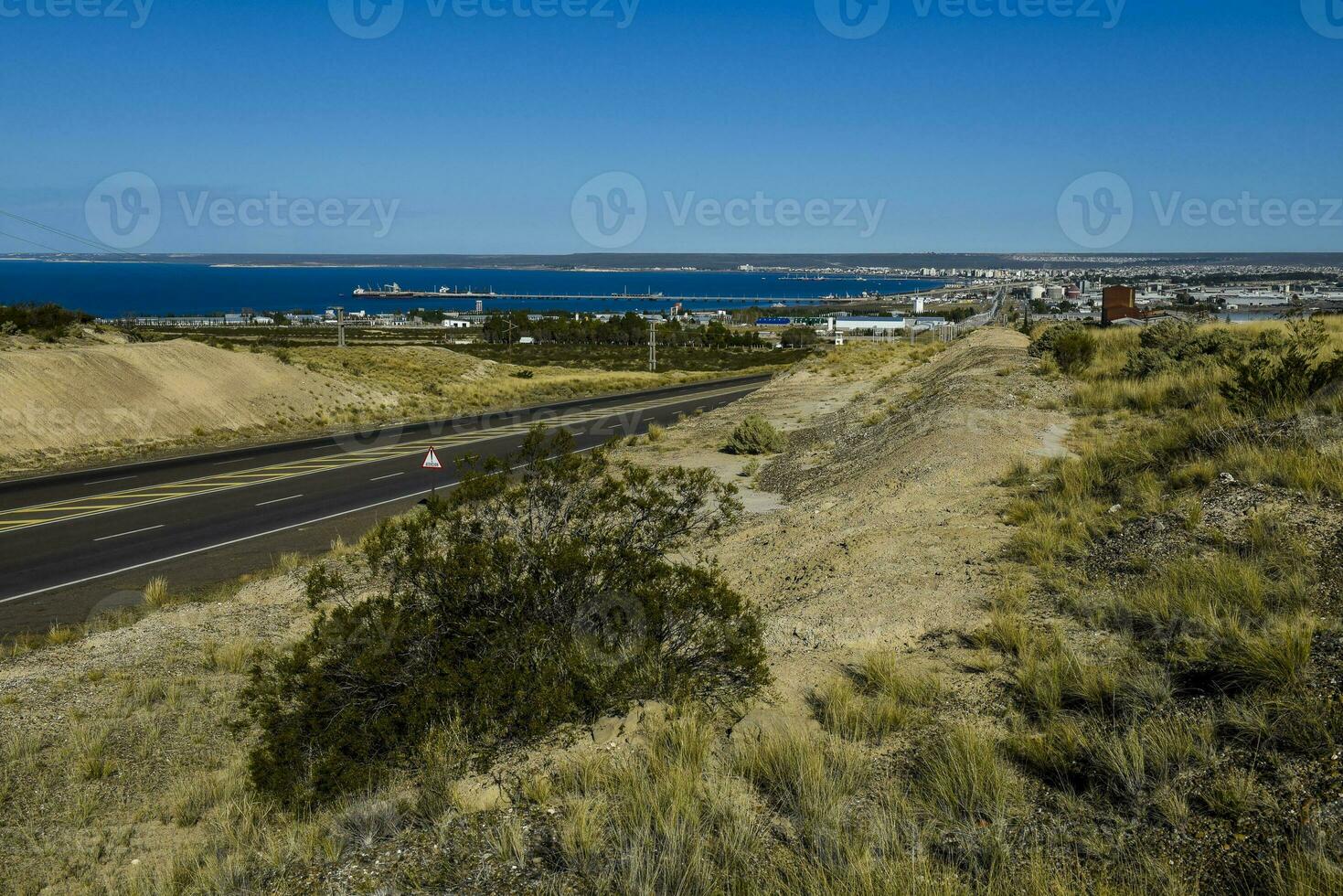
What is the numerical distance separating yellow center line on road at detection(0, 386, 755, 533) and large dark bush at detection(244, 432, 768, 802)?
13.0 m

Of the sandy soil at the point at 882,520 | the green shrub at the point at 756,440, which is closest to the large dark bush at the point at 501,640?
the sandy soil at the point at 882,520

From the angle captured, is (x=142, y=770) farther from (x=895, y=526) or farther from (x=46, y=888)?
(x=895, y=526)

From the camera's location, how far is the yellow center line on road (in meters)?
22.2

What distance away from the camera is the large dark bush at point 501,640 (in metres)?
6.95

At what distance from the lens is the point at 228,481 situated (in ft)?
88.6

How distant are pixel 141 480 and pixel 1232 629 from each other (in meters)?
28.3

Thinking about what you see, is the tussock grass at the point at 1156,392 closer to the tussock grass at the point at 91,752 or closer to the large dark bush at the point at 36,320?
the tussock grass at the point at 91,752

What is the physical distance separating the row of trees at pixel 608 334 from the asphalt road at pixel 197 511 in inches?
3721

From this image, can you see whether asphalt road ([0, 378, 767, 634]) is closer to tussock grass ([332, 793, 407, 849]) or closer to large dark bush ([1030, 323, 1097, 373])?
tussock grass ([332, 793, 407, 849])

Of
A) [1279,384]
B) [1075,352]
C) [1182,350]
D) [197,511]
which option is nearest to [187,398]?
[197,511]

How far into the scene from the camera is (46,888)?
19.2 ft

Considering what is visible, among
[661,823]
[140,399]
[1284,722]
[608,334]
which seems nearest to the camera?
[661,823]

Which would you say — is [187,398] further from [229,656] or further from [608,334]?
[608,334]

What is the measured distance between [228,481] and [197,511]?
4.89 meters
